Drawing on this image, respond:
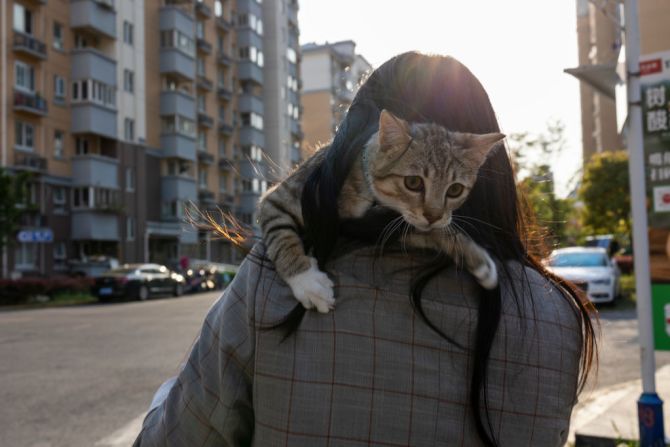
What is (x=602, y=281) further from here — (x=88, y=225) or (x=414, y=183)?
(x=88, y=225)

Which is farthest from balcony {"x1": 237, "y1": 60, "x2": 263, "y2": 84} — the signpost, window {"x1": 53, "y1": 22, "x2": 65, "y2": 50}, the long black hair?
the long black hair

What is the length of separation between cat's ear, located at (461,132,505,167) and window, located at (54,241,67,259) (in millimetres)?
33612

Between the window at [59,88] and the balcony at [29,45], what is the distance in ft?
5.59

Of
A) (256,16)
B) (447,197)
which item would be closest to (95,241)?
(256,16)

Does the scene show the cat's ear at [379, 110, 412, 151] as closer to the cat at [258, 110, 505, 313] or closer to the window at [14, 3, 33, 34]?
the cat at [258, 110, 505, 313]

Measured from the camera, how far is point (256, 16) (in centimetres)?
5359

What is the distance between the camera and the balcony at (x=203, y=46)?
44.5 metres

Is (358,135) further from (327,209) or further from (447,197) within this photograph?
(447,197)

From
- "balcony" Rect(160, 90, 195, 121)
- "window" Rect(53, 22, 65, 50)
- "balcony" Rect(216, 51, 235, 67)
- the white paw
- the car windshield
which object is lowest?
the car windshield

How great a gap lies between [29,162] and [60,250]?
486 cm

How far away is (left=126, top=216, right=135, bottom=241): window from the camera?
121 feet

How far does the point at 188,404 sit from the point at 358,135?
2.57 ft

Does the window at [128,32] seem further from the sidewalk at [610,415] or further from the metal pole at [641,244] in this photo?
the metal pole at [641,244]

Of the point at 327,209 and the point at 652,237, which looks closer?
the point at 327,209
